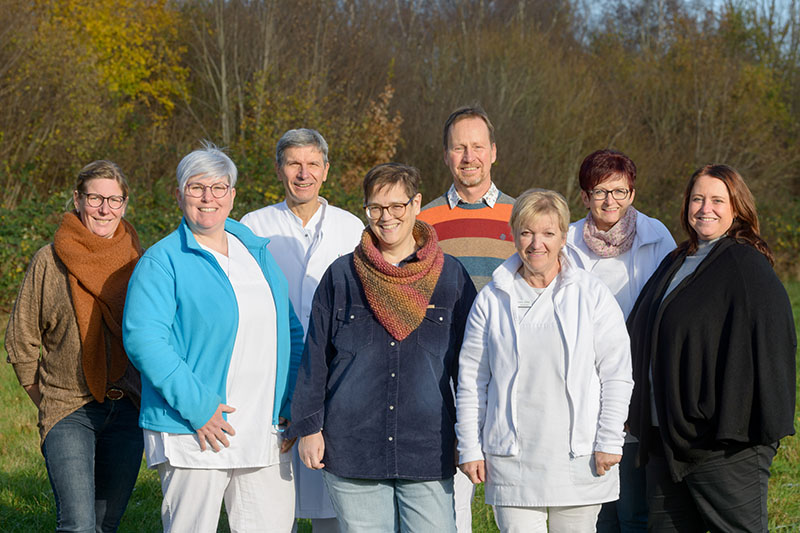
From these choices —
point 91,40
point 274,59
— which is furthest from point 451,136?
point 91,40

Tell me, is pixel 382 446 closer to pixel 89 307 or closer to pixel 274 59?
pixel 89 307

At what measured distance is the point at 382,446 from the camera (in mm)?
3439

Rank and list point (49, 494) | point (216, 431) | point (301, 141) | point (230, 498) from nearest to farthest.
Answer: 1. point (216, 431)
2. point (230, 498)
3. point (301, 141)
4. point (49, 494)

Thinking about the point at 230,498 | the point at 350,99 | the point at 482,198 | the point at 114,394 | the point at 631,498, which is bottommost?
the point at 631,498

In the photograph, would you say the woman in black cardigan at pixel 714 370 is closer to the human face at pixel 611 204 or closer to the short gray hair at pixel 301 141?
the human face at pixel 611 204

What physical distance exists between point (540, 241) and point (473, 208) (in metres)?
1.28

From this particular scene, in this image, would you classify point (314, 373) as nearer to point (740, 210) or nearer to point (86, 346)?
point (86, 346)

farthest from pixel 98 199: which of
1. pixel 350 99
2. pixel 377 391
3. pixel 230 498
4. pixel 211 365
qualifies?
pixel 350 99

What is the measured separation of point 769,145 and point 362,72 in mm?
11437

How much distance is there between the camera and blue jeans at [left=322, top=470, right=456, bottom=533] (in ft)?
11.4

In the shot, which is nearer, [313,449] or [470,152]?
[313,449]

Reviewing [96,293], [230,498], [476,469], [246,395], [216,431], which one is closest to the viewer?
[476,469]

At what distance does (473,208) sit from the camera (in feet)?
15.2

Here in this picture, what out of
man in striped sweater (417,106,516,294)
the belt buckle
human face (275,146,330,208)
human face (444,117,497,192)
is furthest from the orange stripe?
the belt buckle
